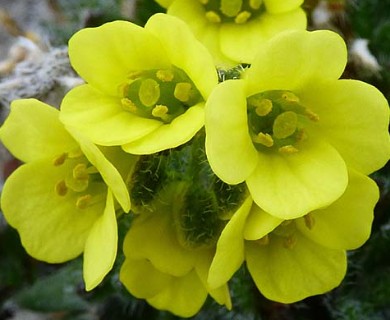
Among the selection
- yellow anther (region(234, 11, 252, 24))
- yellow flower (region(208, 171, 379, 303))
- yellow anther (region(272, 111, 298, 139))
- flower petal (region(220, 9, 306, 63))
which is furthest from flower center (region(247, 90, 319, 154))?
yellow anther (region(234, 11, 252, 24))

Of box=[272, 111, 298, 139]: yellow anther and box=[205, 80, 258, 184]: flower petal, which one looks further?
box=[272, 111, 298, 139]: yellow anther

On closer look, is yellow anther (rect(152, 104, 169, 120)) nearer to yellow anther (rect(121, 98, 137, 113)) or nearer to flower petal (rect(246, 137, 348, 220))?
yellow anther (rect(121, 98, 137, 113))

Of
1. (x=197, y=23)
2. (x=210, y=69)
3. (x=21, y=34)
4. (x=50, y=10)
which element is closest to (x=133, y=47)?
(x=210, y=69)

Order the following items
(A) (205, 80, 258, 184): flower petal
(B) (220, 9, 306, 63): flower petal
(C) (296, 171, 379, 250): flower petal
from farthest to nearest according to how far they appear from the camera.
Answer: (B) (220, 9, 306, 63): flower petal < (C) (296, 171, 379, 250): flower petal < (A) (205, 80, 258, 184): flower petal

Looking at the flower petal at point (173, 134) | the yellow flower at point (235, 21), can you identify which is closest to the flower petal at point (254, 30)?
the yellow flower at point (235, 21)

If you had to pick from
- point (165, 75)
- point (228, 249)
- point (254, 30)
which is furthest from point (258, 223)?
point (254, 30)

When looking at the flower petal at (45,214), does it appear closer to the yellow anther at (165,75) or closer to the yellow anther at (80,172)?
the yellow anther at (80,172)

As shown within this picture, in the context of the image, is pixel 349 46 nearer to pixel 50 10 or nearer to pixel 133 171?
pixel 133 171
